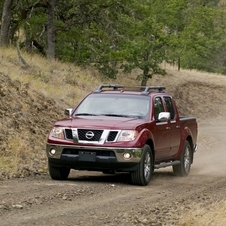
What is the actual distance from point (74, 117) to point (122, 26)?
24.5 meters

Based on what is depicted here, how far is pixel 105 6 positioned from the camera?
36.7 m

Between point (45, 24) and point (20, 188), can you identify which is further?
point (45, 24)

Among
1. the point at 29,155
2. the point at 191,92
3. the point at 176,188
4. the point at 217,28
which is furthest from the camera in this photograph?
the point at 217,28

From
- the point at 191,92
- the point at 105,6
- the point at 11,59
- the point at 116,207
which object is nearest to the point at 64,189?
the point at 116,207

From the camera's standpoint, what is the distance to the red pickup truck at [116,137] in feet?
41.0

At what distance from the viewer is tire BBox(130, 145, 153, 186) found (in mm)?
12602

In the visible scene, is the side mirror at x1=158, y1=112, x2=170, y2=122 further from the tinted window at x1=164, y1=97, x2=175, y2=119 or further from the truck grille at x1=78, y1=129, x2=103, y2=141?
the truck grille at x1=78, y1=129, x2=103, y2=141

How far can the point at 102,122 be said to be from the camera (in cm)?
1280

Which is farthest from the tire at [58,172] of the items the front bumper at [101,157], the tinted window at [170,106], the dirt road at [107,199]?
the tinted window at [170,106]

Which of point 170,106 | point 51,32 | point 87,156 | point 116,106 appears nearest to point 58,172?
point 87,156

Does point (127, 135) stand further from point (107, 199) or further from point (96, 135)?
point (107, 199)

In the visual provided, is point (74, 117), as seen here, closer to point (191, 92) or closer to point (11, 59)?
point (11, 59)

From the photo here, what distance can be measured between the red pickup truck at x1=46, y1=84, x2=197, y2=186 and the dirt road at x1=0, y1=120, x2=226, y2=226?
335 millimetres

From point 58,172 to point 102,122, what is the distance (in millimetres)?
1274
